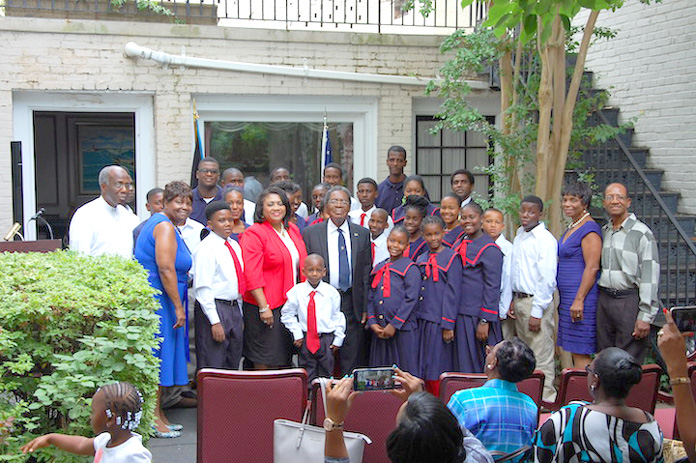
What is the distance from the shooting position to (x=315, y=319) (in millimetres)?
6383

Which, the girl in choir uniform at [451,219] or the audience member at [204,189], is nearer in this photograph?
the girl in choir uniform at [451,219]

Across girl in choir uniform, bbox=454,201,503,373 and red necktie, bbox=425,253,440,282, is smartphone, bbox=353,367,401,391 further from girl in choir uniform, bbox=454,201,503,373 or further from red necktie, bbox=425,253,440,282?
girl in choir uniform, bbox=454,201,503,373

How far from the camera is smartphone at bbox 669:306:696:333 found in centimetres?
397

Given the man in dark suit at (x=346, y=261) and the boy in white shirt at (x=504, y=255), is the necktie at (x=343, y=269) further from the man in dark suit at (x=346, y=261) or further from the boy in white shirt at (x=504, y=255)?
the boy in white shirt at (x=504, y=255)

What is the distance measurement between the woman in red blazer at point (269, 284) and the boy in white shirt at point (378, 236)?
903mm

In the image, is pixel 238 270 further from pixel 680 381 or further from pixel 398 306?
pixel 680 381

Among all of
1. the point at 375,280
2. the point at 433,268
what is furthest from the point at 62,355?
the point at 433,268

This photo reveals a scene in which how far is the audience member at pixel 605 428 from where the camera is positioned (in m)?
3.31

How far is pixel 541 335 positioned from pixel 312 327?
2215 mm

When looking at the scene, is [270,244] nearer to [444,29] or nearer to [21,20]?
[21,20]

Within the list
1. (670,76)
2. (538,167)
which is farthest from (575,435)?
(670,76)

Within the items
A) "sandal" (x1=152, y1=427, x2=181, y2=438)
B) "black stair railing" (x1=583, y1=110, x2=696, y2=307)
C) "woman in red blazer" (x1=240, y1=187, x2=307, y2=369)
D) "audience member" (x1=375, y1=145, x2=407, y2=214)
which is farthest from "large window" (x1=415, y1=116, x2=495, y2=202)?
"sandal" (x1=152, y1=427, x2=181, y2=438)

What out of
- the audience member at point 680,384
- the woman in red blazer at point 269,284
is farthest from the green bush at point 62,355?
the audience member at point 680,384

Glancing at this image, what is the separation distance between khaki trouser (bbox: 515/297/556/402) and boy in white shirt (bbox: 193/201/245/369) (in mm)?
2600
